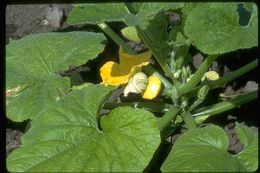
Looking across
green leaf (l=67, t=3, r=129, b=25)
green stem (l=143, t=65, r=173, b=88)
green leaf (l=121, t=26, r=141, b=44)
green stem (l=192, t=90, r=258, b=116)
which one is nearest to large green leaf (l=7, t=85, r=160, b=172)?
green leaf (l=67, t=3, r=129, b=25)

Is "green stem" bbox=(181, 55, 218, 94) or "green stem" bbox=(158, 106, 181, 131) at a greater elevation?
"green stem" bbox=(181, 55, 218, 94)

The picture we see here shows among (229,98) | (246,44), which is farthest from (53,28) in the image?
(246,44)

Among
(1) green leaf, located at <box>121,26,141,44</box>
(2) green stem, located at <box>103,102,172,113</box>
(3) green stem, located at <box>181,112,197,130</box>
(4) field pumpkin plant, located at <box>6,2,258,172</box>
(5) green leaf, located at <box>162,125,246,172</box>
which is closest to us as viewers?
(5) green leaf, located at <box>162,125,246,172</box>

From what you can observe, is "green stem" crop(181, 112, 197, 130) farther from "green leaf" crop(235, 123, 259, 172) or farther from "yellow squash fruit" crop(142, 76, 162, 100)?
"green leaf" crop(235, 123, 259, 172)

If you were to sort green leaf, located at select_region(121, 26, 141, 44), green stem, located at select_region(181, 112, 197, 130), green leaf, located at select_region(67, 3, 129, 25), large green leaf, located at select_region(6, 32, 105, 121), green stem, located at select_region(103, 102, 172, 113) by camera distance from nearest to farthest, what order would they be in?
green leaf, located at select_region(67, 3, 129, 25) → large green leaf, located at select_region(6, 32, 105, 121) → green stem, located at select_region(181, 112, 197, 130) → green stem, located at select_region(103, 102, 172, 113) → green leaf, located at select_region(121, 26, 141, 44)

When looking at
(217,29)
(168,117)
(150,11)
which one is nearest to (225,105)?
(168,117)

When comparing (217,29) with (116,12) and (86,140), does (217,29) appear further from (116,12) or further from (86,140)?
(86,140)

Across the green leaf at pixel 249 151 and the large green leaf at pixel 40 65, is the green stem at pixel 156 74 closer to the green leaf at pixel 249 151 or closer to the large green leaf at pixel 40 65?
the large green leaf at pixel 40 65
